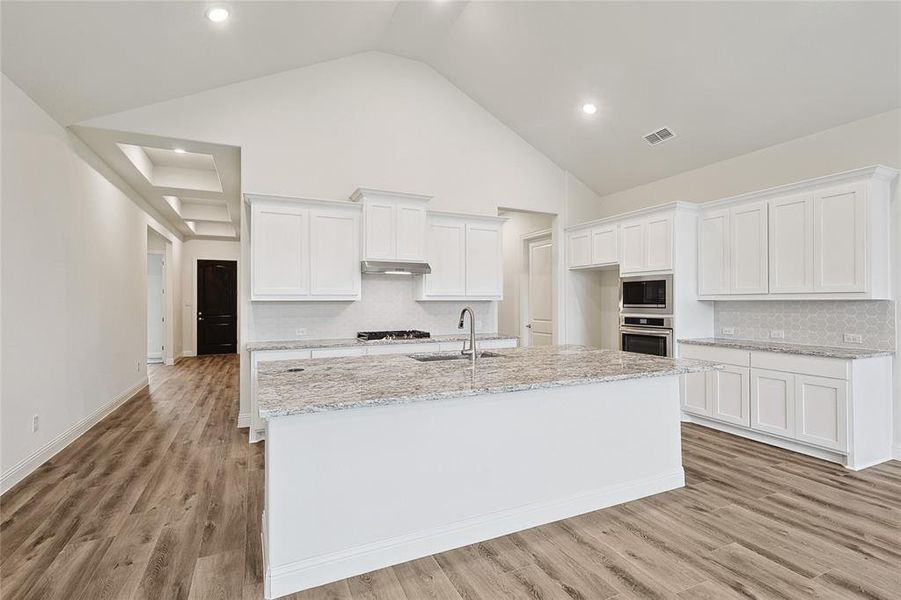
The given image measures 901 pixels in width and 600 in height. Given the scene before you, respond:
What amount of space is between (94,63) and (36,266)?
1538mm

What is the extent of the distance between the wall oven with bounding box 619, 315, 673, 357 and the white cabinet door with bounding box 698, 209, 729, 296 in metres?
0.53

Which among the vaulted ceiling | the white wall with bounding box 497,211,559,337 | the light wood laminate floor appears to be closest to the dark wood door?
the white wall with bounding box 497,211,559,337

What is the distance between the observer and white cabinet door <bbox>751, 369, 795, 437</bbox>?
3672 millimetres

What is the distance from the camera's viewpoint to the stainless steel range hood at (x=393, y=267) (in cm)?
450

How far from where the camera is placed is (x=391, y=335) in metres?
4.78

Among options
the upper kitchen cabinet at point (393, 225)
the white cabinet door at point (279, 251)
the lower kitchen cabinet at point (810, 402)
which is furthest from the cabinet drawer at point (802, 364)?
the white cabinet door at point (279, 251)

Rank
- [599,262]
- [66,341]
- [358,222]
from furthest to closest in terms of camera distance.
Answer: [599,262] → [358,222] → [66,341]

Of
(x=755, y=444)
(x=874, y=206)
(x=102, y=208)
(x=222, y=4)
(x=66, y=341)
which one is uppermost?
(x=222, y=4)

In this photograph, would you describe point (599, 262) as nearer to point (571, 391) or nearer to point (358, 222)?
point (358, 222)

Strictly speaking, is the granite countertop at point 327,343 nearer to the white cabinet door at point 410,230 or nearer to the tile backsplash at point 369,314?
the tile backsplash at point 369,314

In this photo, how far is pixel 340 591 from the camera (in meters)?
1.94

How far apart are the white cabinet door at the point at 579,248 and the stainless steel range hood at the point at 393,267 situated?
7.39ft

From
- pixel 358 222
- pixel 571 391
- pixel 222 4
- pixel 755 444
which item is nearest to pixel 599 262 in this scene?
pixel 755 444

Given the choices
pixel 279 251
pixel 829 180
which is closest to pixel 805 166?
pixel 829 180
